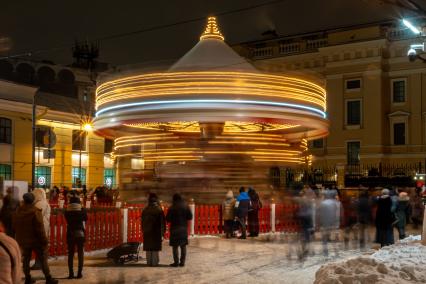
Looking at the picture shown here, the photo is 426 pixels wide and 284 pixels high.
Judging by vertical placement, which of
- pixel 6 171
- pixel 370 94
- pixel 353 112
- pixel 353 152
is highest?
pixel 370 94

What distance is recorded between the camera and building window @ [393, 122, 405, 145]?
45062 millimetres

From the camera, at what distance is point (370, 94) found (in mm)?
44969

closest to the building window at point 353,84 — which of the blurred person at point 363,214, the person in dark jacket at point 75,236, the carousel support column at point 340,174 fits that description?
the carousel support column at point 340,174

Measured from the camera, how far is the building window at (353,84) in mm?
45500

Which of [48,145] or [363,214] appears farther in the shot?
[48,145]

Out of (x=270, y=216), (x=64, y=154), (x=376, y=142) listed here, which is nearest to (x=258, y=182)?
(x=270, y=216)

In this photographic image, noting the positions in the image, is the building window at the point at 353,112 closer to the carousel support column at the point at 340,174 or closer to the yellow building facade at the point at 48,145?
the carousel support column at the point at 340,174

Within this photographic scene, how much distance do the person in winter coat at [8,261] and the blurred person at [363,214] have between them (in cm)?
1340

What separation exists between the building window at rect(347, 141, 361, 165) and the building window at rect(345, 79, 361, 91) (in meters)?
4.03

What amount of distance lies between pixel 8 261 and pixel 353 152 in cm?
4316

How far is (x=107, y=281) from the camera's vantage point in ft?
34.2

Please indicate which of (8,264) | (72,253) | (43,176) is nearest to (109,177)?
(43,176)

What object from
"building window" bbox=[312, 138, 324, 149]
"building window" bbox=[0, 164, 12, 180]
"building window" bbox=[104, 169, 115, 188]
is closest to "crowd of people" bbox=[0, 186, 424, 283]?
"building window" bbox=[0, 164, 12, 180]

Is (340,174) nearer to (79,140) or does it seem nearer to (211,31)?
(79,140)
